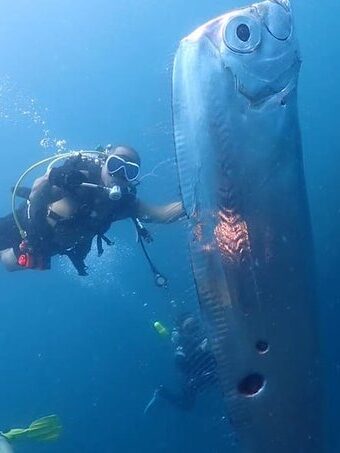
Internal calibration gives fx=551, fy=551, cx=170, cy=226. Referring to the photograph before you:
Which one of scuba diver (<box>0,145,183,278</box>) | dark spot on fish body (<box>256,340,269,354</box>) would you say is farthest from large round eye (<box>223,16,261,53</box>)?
scuba diver (<box>0,145,183,278</box>)

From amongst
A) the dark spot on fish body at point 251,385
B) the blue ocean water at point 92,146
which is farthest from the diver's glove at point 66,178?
the blue ocean water at point 92,146

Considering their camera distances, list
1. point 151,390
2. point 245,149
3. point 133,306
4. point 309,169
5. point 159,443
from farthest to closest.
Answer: point 133,306
point 151,390
point 159,443
point 309,169
point 245,149

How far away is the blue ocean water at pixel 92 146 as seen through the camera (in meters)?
19.8

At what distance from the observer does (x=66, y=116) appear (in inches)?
1115

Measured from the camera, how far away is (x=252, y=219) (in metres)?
2.04

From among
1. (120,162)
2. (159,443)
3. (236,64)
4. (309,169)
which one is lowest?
(159,443)

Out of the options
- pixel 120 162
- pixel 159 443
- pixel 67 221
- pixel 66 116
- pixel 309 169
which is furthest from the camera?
pixel 66 116

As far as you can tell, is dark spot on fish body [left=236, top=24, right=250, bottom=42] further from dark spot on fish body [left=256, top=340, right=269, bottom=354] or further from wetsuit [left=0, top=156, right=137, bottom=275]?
wetsuit [left=0, top=156, right=137, bottom=275]

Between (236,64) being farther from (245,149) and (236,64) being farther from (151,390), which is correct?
(151,390)

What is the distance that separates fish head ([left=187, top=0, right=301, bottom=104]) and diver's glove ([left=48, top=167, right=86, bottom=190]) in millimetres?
3601

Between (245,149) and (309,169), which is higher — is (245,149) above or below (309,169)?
above

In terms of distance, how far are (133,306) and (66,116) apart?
10.4 metres

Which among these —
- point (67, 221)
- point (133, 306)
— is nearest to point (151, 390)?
point (133, 306)

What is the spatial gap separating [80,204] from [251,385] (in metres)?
3.86
